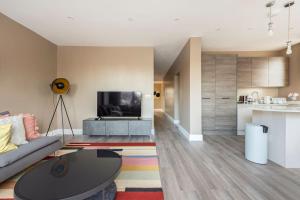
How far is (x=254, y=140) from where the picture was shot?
289cm

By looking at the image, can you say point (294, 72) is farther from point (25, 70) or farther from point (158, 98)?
point (158, 98)

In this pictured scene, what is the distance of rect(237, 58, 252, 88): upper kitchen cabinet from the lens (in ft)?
17.6

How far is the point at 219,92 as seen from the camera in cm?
510

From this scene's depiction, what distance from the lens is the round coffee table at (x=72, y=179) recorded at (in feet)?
4.36

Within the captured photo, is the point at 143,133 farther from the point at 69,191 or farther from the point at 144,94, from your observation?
the point at 69,191

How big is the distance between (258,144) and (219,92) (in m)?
2.47

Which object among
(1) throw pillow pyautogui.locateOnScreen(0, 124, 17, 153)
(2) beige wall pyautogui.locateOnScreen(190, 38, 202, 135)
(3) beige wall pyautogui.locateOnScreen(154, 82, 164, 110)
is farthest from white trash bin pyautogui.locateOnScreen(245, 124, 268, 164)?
(3) beige wall pyautogui.locateOnScreen(154, 82, 164, 110)

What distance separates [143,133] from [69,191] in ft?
10.9

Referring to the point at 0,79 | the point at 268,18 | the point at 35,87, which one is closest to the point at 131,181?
the point at 0,79

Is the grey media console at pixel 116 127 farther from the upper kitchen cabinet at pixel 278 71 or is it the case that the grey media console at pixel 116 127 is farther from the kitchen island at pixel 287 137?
the upper kitchen cabinet at pixel 278 71

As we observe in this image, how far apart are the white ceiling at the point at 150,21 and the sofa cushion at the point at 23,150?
233 cm

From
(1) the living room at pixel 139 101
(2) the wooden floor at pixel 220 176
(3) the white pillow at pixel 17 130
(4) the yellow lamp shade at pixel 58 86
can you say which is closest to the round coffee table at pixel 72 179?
(1) the living room at pixel 139 101

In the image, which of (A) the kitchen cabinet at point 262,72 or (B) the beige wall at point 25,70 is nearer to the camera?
(B) the beige wall at point 25,70

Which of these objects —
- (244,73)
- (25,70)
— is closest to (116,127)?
(25,70)
